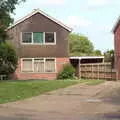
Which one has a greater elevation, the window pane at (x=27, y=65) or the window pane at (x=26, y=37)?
the window pane at (x=26, y=37)

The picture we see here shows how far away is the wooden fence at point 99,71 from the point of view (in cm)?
4828

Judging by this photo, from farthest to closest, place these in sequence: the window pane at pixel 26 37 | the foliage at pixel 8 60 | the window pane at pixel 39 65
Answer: the window pane at pixel 39 65
the window pane at pixel 26 37
the foliage at pixel 8 60

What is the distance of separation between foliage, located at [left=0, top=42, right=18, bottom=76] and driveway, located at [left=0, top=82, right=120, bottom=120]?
19.5 m

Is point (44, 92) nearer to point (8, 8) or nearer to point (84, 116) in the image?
point (8, 8)

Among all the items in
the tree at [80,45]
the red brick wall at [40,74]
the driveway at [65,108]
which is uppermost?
the tree at [80,45]

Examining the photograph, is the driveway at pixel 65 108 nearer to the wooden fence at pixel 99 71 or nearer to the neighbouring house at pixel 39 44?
the wooden fence at pixel 99 71

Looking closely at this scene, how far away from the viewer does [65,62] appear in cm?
5191

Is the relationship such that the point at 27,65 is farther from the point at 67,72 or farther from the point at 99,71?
the point at 99,71

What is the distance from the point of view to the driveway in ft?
55.4

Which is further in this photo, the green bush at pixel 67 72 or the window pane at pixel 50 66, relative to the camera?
the window pane at pixel 50 66

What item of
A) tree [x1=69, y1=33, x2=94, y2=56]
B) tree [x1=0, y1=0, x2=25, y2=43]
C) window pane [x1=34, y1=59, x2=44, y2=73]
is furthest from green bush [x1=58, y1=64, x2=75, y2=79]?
tree [x1=69, y1=33, x2=94, y2=56]

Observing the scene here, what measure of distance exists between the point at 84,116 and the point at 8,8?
1468 cm

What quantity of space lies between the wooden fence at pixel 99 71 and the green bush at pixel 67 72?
4.70ft

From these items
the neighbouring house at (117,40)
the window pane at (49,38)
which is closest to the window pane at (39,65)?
the window pane at (49,38)
